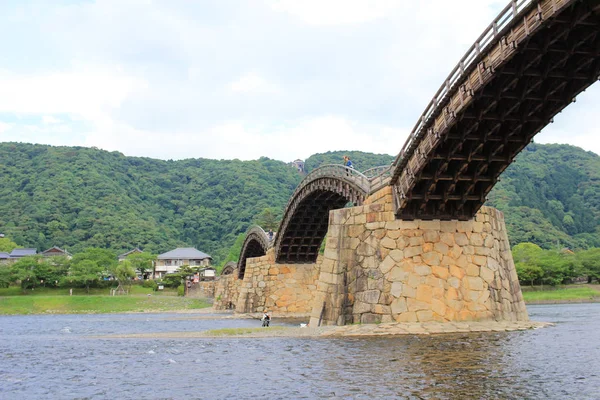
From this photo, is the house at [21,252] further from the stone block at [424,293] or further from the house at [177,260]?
the stone block at [424,293]

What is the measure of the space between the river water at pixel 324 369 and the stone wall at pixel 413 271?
2429 mm

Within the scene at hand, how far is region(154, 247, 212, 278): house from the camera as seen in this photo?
11575cm

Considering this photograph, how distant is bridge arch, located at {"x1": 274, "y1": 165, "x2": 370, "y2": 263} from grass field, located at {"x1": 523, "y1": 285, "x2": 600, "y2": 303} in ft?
96.1

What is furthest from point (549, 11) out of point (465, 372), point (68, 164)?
point (68, 164)

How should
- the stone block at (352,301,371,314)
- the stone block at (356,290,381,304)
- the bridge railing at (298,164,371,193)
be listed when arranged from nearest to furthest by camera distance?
the stone block at (356,290,381,304)
the stone block at (352,301,371,314)
the bridge railing at (298,164,371,193)

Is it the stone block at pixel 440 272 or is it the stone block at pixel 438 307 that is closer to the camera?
the stone block at pixel 438 307

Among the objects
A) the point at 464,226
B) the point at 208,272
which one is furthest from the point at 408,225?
the point at 208,272

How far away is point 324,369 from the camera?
14852mm

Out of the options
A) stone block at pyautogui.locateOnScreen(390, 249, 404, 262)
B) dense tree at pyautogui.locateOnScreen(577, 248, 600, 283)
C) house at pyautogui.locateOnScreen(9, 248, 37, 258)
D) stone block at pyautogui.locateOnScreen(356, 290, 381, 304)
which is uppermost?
house at pyautogui.locateOnScreen(9, 248, 37, 258)

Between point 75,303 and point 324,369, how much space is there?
63366mm

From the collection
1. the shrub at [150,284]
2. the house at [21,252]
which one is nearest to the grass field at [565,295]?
the shrub at [150,284]

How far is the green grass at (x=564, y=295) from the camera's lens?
62750mm

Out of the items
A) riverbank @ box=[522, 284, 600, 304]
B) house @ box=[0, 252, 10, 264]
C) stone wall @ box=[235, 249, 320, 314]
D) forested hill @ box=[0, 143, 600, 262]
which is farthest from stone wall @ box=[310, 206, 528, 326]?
house @ box=[0, 252, 10, 264]

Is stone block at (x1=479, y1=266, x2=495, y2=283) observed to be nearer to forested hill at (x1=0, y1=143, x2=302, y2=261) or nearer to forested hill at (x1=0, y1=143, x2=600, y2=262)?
forested hill at (x1=0, y1=143, x2=600, y2=262)
